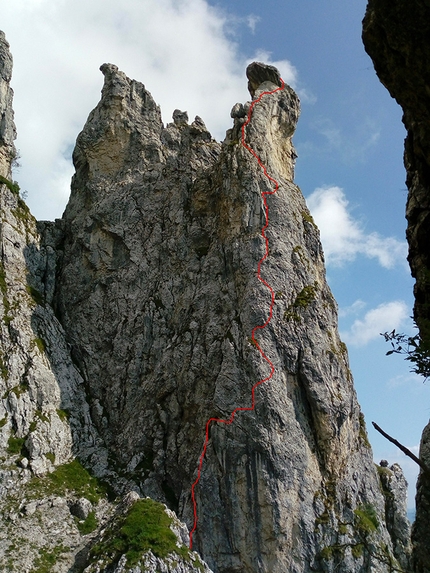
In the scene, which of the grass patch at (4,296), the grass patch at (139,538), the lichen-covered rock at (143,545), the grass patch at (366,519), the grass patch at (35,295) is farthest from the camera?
the grass patch at (35,295)

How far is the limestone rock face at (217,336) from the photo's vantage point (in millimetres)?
29875

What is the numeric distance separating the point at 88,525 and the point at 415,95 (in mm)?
27219

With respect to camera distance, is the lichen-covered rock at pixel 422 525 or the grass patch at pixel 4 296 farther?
the grass patch at pixel 4 296

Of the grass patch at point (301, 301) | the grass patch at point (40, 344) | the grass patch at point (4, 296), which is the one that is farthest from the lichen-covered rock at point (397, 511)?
the grass patch at point (4, 296)

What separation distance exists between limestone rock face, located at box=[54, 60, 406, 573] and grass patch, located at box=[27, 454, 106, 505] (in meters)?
1.94

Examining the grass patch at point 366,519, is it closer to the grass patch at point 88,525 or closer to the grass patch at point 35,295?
the grass patch at point 88,525

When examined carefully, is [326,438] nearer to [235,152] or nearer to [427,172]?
[235,152]

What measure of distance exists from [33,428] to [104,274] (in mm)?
12966

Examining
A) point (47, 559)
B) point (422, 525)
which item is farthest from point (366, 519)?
point (422, 525)

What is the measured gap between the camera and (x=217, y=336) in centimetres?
3538

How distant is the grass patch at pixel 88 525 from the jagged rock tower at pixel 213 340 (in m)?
2.94

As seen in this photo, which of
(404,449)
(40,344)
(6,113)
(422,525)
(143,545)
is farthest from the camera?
(6,113)

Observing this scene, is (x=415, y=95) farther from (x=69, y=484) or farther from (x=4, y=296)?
(x=4, y=296)

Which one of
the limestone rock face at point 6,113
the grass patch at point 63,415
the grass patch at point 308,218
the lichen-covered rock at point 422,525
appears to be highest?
the limestone rock face at point 6,113
